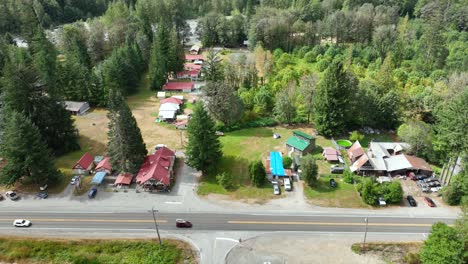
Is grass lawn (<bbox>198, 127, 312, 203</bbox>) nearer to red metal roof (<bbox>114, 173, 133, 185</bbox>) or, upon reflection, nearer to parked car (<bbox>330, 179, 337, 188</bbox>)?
parked car (<bbox>330, 179, 337, 188</bbox>)

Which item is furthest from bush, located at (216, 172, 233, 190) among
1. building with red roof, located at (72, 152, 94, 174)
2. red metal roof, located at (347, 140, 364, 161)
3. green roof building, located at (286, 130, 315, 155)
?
building with red roof, located at (72, 152, 94, 174)

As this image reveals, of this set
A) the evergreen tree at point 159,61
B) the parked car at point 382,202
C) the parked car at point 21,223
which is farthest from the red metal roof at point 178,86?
the parked car at point 382,202

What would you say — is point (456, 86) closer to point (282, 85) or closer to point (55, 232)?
point (282, 85)

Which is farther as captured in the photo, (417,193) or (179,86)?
(179,86)

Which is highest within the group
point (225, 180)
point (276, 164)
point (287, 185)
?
point (276, 164)

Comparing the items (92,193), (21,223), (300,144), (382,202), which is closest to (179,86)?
(300,144)

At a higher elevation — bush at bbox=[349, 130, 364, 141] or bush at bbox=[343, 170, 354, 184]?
bush at bbox=[349, 130, 364, 141]

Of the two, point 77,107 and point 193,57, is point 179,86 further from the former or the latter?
point 77,107

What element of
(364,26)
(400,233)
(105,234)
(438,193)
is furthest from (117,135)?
(364,26)
